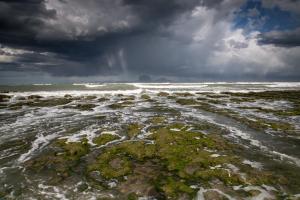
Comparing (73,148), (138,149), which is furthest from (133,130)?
(73,148)

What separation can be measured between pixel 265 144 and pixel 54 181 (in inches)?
591

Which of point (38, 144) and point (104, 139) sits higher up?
point (104, 139)

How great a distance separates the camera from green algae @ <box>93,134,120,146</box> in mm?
21031

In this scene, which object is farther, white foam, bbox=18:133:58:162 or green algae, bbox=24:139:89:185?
white foam, bbox=18:133:58:162

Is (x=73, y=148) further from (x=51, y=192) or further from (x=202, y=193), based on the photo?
(x=202, y=193)

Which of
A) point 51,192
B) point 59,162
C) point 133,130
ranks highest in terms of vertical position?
point 133,130

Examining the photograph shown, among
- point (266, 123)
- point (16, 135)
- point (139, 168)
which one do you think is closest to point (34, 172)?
point (139, 168)

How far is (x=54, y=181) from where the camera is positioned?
45.8ft

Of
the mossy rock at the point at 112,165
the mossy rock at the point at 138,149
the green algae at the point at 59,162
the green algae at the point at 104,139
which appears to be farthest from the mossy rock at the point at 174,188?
the green algae at the point at 104,139

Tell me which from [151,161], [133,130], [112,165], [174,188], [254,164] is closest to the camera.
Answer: [174,188]

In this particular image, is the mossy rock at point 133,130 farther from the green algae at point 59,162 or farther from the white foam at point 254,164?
the white foam at point 254,164

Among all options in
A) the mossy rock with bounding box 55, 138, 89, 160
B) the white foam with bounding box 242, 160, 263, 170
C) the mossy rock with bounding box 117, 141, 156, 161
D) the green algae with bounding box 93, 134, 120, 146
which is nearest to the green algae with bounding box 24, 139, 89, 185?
the mossy rock with bounding box 55, 138, 89, 160

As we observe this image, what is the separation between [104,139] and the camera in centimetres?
2175

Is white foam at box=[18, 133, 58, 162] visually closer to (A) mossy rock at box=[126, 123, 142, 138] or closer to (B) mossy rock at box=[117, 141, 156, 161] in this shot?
(B) mossy rock at box=[117, 141, 156, 161]
